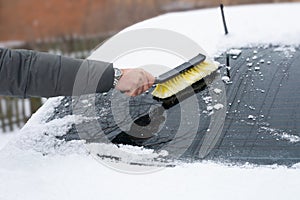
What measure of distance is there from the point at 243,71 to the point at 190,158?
0.73 meters

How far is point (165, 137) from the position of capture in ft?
5.40

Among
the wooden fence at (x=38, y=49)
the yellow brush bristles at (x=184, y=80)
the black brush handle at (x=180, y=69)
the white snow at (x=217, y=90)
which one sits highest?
the black brush handle at (x=180, y=69)

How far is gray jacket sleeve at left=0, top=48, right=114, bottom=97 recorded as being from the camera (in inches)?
66.6

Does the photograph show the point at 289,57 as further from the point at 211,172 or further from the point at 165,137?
the point at 211,172

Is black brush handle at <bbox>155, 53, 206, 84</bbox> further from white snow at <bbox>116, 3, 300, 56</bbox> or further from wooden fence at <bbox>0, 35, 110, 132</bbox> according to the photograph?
wooden fence at <bbox>0, 35, 110, 132</bbox>

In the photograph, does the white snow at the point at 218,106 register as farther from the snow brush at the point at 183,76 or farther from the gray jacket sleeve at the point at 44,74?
the gray jacket sleeve at the point at 44,74

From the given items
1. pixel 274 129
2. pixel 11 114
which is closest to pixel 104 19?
pixel 11 114

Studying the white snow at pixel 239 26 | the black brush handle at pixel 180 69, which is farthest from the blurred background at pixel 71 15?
the black brush handle at pixel 180 69

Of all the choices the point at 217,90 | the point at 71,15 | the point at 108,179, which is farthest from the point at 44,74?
the point at 71,15

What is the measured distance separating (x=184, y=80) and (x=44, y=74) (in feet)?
2.10

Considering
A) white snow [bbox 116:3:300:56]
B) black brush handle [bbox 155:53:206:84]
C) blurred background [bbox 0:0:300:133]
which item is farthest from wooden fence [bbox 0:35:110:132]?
black brush handle [bbox 155:53:206:84]

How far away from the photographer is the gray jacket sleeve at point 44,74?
169 cm

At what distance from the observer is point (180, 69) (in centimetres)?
201

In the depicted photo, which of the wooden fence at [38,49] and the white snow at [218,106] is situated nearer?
the white snow at [218,106]
